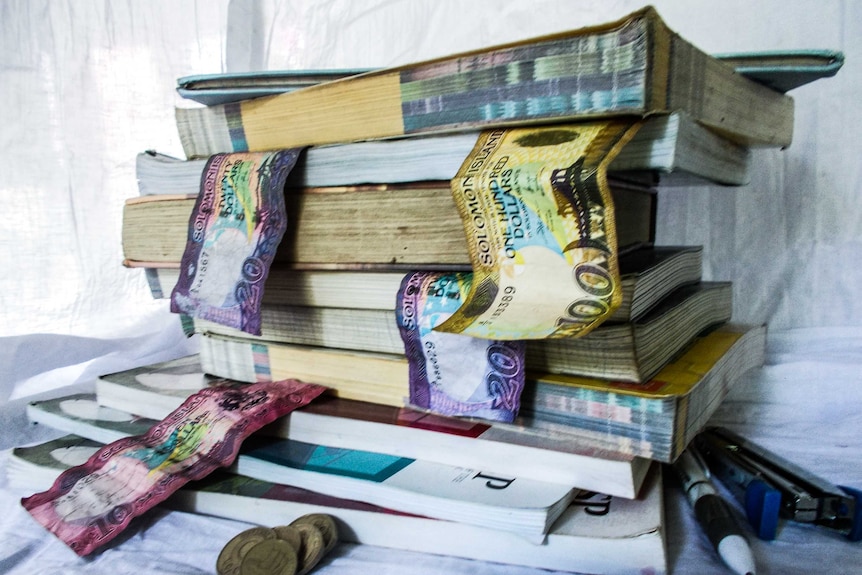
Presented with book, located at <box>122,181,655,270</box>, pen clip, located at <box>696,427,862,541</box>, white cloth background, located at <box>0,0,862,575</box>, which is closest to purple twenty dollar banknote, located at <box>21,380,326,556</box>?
white cloth background, located at <box>0,0,862,575</box>

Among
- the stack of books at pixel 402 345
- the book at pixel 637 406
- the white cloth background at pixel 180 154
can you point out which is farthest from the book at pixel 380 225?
the white cloth background at pixel 180 154

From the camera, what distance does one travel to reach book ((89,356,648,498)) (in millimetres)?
432

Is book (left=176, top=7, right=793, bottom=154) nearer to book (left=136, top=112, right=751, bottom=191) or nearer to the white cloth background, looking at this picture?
book (left=136, top=112, right=751, bottom=191)

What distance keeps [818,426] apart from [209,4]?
102 centimetres

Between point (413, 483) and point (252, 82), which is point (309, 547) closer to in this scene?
point (413, 483)

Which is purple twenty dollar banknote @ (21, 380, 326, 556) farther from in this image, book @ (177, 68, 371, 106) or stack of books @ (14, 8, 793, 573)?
book @ (177, 68, 371, 106)

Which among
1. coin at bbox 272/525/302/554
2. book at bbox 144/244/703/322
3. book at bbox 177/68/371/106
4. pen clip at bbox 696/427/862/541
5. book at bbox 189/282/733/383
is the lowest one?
pen clip at bbox 696/427/862/541

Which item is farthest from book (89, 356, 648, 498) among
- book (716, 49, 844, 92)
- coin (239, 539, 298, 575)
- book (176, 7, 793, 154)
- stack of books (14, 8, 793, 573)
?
book (716, 49, 844, 92)

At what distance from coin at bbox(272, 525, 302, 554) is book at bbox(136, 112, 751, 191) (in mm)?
269

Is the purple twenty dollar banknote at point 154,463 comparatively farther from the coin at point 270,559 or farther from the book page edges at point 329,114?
the book page edges at point 329,114

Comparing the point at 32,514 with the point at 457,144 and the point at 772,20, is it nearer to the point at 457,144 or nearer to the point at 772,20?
the point at 457,144

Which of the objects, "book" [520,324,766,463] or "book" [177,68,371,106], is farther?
"book" [177,68,371,106]

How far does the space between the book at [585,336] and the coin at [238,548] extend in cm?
17

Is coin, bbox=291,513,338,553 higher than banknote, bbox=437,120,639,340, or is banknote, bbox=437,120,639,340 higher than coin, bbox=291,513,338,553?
banknote, bbox=437,120,639,340
